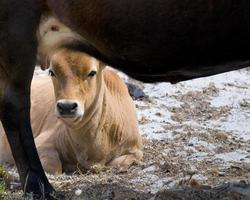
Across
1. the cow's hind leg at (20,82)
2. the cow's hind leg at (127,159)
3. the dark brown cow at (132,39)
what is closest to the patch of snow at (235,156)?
the cow's hind leg at (127,159)

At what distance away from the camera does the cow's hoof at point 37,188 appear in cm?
545

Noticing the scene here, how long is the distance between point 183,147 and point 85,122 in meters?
0.97

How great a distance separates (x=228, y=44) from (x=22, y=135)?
1547mm

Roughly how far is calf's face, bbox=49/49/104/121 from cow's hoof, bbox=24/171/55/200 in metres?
1.68

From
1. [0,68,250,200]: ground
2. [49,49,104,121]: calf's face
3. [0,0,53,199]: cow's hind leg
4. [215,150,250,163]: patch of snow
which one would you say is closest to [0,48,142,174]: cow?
[49,49,104,121]: calf's face

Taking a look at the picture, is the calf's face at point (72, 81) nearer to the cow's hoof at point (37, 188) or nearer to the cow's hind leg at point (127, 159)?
the cow's hind leg at point (127, 159)

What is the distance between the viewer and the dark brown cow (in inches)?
189

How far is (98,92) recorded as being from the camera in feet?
26.2

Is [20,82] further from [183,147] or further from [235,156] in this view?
[183,147]

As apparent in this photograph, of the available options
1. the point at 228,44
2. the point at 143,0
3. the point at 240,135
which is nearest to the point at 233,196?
the point at 228,44

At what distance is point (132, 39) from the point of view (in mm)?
4965

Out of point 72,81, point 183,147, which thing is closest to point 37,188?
point 72,81

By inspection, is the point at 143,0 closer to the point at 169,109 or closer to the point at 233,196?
the point at 233,196

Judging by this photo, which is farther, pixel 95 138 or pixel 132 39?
pixel 95 138
